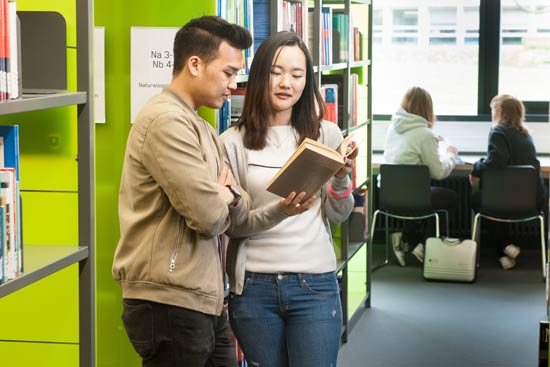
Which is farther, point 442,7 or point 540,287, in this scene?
point 442,7

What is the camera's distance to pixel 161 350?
2510mm

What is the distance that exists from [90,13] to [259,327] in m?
1.01

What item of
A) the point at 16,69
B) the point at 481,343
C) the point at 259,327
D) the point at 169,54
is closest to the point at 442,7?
the point at 481,343

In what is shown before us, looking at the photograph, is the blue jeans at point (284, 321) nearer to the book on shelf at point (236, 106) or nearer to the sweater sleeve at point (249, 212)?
the sweater sleeve at point (249, 212)

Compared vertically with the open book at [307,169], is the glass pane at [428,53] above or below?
above

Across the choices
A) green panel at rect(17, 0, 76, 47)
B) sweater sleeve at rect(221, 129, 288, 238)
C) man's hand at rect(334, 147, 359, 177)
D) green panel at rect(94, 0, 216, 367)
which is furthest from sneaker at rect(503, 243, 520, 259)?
green panel at rect(17, 0, 76, 47)

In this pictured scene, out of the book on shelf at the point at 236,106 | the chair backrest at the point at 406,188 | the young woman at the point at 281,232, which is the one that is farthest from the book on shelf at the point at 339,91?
the young woman at the point at 281,232

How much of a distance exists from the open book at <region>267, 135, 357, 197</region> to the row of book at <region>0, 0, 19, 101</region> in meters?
0.83

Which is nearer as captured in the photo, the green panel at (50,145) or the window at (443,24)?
the green panel at (50,145)

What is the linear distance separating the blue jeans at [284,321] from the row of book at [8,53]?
104cm

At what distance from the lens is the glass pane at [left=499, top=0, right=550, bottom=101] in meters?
8.46

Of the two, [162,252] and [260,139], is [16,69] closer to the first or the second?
[162,252]

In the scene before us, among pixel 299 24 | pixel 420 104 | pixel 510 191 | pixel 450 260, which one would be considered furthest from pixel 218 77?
pixel 420 104

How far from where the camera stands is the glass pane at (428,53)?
854 centimetres
